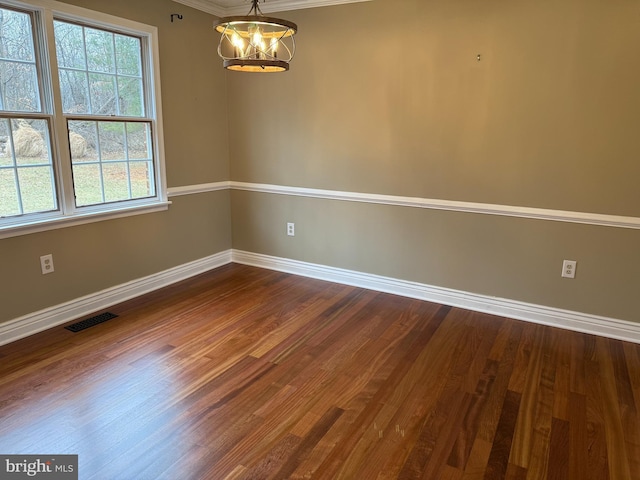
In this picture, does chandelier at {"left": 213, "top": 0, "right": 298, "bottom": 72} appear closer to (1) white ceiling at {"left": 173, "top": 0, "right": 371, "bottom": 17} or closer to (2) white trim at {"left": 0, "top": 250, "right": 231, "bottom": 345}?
(1) white ceiling at {"left": 173, "top": 0, "right": 371, "bottom": 17}

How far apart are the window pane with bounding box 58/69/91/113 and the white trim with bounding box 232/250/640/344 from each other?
2.09m

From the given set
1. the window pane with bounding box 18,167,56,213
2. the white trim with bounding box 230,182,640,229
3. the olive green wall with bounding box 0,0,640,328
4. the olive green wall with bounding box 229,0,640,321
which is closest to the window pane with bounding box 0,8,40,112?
the window pane with bounding box 18,167,56,213

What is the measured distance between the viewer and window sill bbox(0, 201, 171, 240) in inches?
109

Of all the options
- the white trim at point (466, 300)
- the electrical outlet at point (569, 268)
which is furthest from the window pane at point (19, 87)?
the electrical outlet at point (569, 268)

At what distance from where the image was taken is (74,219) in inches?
122

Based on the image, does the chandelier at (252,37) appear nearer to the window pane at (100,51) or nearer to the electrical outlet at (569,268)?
the window pane at (100,51)

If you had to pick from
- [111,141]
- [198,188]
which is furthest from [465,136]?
[111,141]

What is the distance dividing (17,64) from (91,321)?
1763 mm

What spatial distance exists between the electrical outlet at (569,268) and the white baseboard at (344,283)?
27 centimetres

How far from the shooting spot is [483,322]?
3.30 metres

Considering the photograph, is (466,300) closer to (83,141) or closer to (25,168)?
(83,141)

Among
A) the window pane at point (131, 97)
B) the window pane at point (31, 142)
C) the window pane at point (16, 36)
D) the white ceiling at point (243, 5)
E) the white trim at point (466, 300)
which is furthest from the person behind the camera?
the white ceiling at point (243, 5)

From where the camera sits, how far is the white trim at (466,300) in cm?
308

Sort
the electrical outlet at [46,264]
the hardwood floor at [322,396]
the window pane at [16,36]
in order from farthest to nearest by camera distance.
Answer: the electrical outlet at [46,264] < the window pane at [16,36] < the hardwood floor at [322,396]
